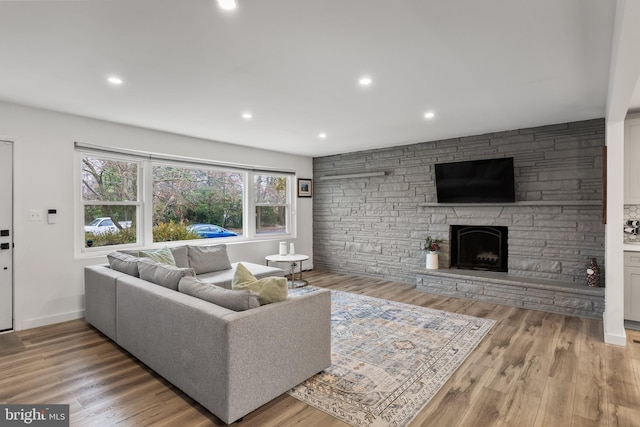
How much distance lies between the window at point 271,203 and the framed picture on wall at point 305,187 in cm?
25

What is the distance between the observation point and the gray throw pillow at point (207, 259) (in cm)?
457

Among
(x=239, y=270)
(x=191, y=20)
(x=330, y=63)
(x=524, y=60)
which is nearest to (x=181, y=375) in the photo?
(x=239, y=270)

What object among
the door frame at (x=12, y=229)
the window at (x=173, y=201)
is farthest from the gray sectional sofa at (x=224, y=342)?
the window at (x=173, y=201)

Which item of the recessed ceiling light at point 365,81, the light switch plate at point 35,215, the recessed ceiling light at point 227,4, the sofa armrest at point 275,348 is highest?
the recessed ceiling light at point 365,81

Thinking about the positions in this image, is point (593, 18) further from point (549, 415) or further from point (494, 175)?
point (494, 175)

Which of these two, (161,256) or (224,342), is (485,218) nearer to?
(224,342)

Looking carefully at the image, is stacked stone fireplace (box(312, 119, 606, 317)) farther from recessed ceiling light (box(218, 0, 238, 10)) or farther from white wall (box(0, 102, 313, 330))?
recessed ceiling light (box(218, 0, 238, 10))

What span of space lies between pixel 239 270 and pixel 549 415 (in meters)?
2.25

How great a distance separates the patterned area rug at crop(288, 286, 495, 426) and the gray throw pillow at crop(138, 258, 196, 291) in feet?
4.04

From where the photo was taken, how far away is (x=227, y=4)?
1833 mm

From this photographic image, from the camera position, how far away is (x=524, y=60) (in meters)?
2.52

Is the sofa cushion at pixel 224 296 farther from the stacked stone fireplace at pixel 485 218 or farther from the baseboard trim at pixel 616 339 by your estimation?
the stacked stone fireplace at pixel 485 218

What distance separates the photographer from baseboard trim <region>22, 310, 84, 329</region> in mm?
3629

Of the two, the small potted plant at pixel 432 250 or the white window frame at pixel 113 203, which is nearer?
the white window frame at pixel 113 203
